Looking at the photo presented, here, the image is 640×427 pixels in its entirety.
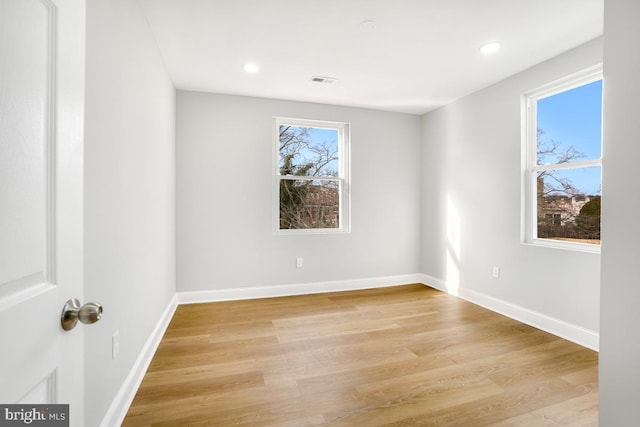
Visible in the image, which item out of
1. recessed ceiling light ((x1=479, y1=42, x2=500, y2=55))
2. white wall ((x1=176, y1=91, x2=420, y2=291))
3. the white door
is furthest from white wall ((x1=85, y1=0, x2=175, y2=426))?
recessed ceiling light ((x1=479, y1=42, x2=500, y2=55))

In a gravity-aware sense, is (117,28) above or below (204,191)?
above

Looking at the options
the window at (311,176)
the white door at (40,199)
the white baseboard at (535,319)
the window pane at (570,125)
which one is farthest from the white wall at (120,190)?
the window pane at (570,125)

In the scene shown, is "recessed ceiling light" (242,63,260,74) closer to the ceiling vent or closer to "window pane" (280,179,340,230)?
the ceiling vent

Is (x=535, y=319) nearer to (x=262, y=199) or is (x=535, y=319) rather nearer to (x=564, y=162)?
(x=564, y=162)

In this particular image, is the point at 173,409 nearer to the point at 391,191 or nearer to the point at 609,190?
the point at 609,190

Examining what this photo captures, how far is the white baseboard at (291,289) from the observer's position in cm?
362

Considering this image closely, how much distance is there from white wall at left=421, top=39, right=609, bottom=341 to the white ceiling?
22cm

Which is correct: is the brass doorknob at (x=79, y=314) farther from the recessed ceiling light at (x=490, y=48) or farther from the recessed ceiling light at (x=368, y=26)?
the recessed ceiling light at (x=490, y=48)

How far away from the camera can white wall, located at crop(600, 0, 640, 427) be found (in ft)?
3.97

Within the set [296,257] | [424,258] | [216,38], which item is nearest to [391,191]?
[424,258]

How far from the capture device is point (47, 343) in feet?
2.05

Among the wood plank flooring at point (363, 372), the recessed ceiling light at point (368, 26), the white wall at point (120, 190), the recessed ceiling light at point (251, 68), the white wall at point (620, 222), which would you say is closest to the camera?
the white wall at point (620, 222)

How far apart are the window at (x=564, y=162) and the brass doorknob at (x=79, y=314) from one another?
3.29 metres

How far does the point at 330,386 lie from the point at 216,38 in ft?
8.87
